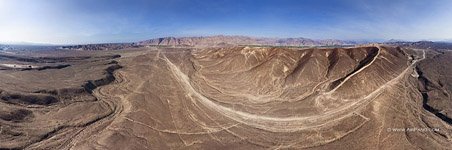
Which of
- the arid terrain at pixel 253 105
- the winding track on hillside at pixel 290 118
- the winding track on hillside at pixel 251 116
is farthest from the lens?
the winding track on hillside at pixel 290 118

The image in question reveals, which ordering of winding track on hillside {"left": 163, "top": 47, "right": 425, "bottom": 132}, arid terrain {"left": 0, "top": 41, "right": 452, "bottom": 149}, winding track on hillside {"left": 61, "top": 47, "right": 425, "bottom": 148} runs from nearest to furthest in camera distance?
arid terrain {"left": 0, "top": 41, "right": 452, "bottom": 149}, winding track on hillside {"left": 61, "top": 47, "right": 425, "bottom": 148}, winding track on hillside {"left": 163, "top": 47, "right": 425, "bottom": 132}

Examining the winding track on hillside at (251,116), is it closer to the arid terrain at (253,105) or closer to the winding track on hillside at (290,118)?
the winding track on hillside at (290,118)

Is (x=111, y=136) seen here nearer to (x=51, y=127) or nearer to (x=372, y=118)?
(x=51, y=127)

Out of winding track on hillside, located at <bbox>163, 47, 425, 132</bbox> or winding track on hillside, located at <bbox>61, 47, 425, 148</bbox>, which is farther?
winding track on hillside, located at <bbox>163, 47, 425, 132</bbox>

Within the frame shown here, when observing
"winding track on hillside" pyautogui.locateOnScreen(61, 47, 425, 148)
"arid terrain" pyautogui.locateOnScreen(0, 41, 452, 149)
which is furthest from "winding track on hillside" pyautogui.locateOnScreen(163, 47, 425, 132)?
"arid terrain" pyautogui.locateOnScreen(0, 41, 452, 149)

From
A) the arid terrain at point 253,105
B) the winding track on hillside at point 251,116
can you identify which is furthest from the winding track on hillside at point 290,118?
the arid terrain at point 253,105

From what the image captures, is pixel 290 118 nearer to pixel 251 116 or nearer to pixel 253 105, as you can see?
pixel 251 116

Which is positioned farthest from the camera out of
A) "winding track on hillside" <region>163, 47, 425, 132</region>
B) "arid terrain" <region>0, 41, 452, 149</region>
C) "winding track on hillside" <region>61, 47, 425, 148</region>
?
"winding track on hillside" <region>163, 47, 425, 132</region>

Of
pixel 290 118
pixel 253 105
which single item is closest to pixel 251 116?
pixel 290 118

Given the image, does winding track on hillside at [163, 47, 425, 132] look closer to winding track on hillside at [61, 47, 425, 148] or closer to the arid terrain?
winding track on hillside at [61, 47, 425, 148]

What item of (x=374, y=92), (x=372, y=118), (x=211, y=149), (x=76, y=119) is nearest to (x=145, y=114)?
(x=76, y=119)
